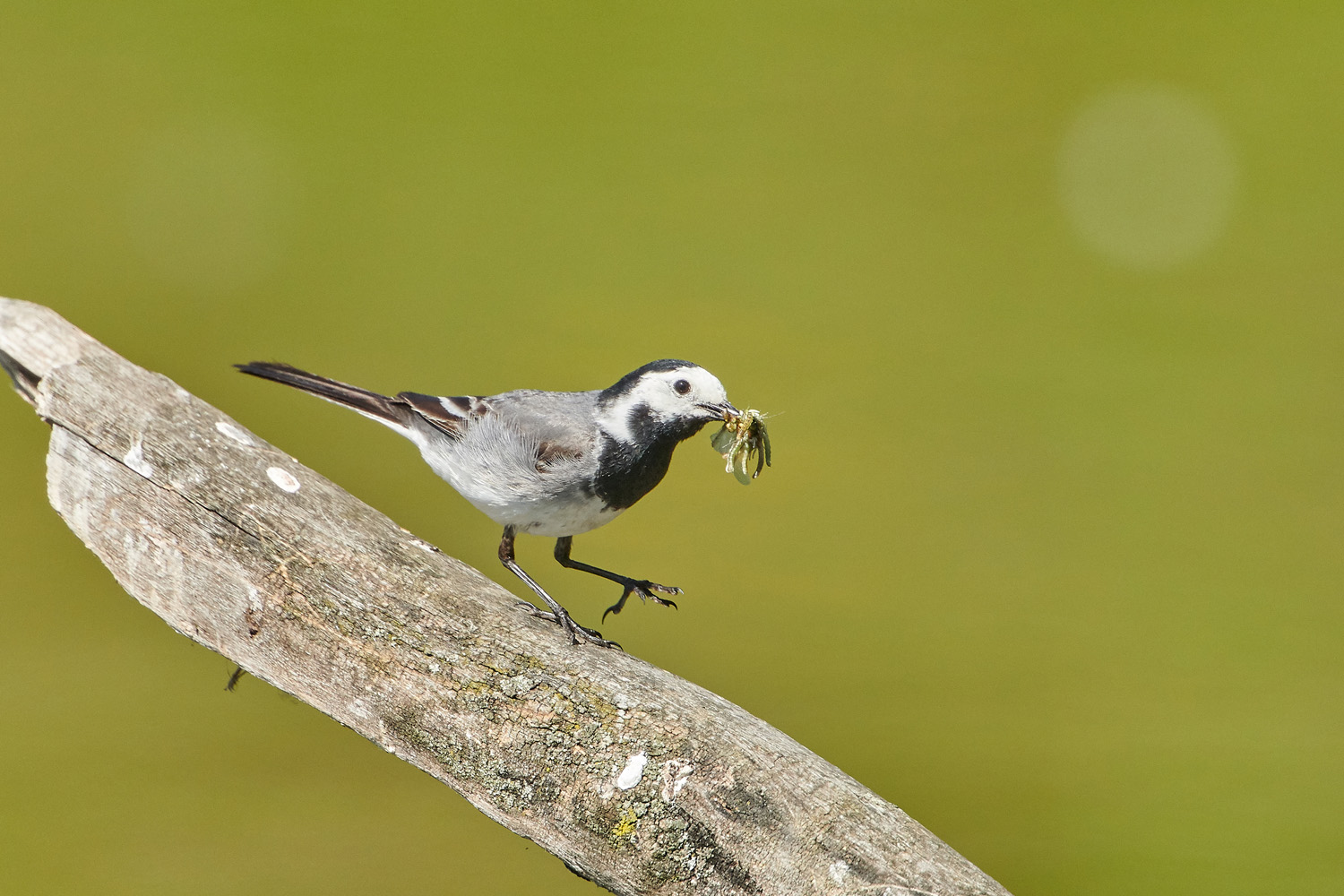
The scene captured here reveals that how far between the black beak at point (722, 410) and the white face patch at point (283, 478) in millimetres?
701

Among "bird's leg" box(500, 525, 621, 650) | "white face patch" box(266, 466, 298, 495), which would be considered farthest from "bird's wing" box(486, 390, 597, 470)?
"white face patch" box(266, 466, 298, 495)

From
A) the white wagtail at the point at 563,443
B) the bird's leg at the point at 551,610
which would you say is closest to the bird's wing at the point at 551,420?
the white wagtail at the point at 563,443

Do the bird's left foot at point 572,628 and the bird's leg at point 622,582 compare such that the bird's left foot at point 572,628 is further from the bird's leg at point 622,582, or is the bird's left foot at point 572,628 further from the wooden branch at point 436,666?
the bird's leg at point 622,582

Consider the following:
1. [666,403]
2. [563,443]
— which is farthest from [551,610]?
[666,403]

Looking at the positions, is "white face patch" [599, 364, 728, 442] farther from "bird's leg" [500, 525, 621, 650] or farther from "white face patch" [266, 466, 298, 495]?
"white face patch" [266, 466, 298, 495]

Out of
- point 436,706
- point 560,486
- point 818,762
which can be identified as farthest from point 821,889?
point 560,486

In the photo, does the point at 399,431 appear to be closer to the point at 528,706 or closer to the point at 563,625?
the point at 563,625

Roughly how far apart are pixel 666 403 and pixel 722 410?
0.10m

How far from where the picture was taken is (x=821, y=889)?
1301 mm

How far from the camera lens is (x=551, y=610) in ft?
5.99

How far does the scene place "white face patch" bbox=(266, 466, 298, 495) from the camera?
1717 millimetres

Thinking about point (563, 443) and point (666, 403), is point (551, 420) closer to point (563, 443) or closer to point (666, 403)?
point (563, 443)

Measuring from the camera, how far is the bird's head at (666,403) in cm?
178

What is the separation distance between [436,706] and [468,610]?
157mm
